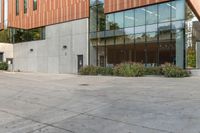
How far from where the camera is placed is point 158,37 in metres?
22.8

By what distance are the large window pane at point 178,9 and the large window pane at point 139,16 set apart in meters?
2.92

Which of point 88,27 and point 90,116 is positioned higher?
point 88,27

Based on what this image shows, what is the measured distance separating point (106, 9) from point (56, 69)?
9.98 metres

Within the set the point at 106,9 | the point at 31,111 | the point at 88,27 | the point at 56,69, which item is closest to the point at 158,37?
the point at 106,9

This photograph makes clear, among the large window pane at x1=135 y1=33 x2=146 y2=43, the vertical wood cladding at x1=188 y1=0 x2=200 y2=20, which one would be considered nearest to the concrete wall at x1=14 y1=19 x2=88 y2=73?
the large window pane at x1=135 y1=33 x2=146 y2=43

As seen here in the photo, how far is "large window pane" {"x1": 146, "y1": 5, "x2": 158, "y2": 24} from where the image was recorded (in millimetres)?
23016

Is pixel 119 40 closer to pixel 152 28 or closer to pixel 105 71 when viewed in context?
pixel 105 71

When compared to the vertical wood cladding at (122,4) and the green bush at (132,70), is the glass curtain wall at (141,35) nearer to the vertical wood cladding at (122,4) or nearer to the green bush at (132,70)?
the vertical wood cladding at (122,4)

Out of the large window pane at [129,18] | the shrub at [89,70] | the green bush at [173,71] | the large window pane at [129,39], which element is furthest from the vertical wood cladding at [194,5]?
the shrub at [89,70]

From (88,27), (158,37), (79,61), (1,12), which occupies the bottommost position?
(79,61)

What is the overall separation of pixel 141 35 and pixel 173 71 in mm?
5380

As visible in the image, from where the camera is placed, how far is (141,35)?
23.9 m

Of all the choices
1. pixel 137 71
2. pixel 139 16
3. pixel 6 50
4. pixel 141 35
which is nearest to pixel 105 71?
pixel 137 71

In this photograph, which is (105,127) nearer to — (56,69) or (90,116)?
(90,116)
